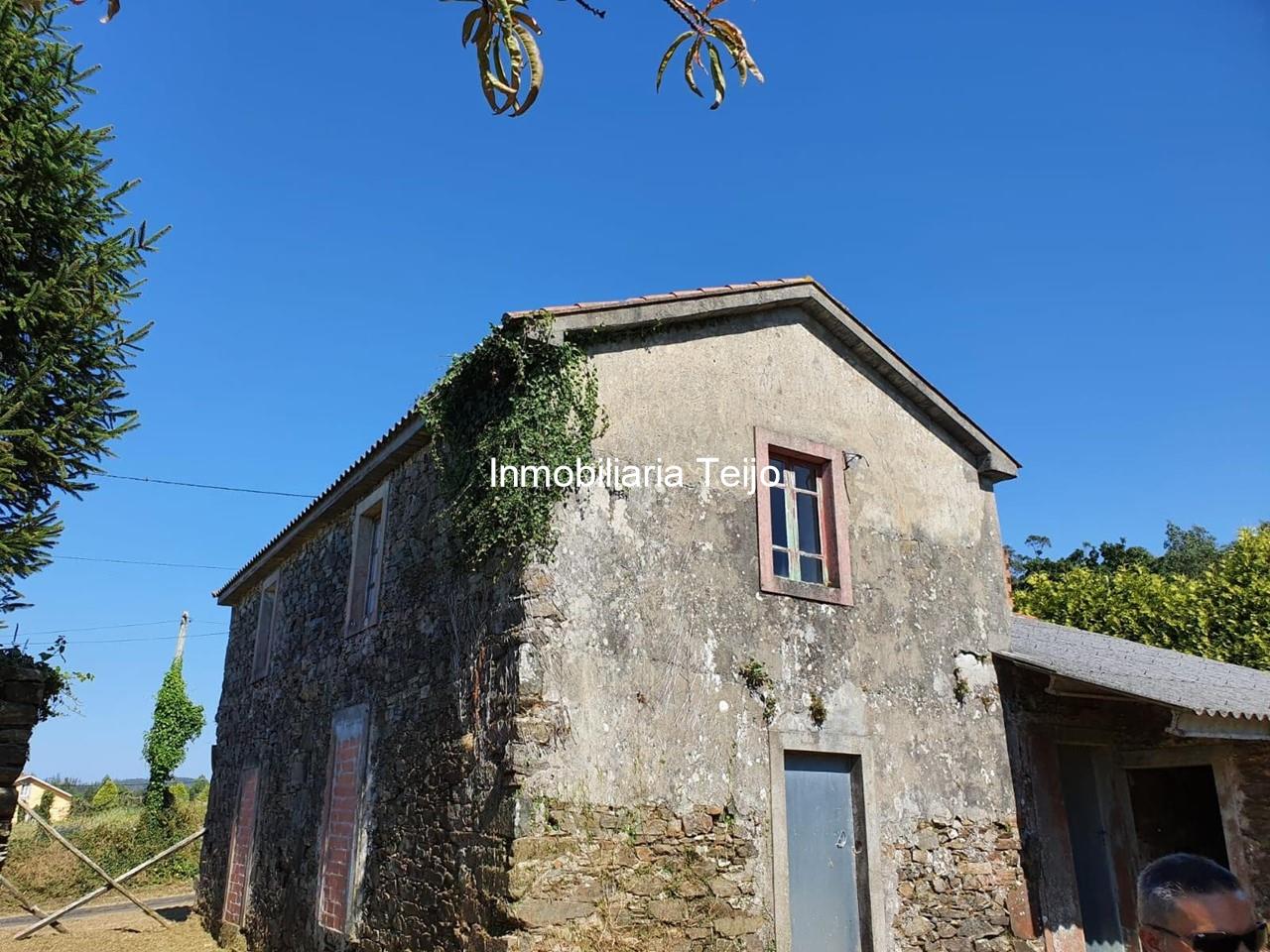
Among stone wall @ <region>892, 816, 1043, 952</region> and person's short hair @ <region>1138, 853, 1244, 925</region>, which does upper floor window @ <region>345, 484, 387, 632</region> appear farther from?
person's short hair @ <region>1138, 853, 1244, 925</region>

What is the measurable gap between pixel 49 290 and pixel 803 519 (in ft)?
24.5

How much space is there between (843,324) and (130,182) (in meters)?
7.44

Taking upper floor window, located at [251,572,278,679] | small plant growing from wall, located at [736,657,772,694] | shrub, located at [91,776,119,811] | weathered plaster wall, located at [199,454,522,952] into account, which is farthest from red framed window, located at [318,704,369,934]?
shrub, located at [91,776,119,811]

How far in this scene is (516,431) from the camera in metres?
7.71

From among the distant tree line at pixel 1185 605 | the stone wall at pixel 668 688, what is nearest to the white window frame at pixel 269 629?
the stone wall at pixel 668 688

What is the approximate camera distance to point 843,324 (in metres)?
9.82

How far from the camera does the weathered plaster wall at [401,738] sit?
23.4 ft

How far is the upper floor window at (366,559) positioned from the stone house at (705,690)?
42 millimetres

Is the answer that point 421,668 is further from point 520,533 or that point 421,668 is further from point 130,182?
point 130,182

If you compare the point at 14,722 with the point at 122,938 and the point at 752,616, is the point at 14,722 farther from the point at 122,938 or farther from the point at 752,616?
the point at 122,938

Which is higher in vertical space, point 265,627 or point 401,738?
point 265,627

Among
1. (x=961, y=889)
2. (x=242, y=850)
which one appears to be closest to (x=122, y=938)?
(x=242, y=850)

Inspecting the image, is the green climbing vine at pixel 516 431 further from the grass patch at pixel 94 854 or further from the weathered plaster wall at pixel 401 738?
the grass patch at pixel 94 854

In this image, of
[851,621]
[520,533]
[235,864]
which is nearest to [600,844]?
[520,533]
